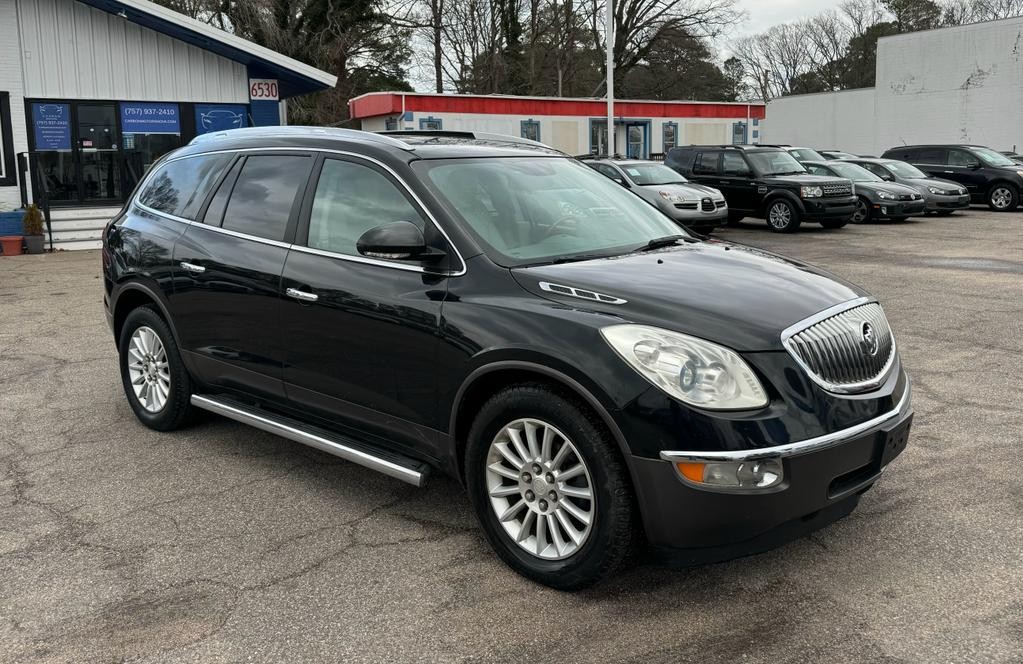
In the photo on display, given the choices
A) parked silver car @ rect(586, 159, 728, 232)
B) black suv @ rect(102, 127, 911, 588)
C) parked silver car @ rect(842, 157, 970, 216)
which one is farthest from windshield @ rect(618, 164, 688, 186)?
black suv @ rect(102, 127, 911, 588)

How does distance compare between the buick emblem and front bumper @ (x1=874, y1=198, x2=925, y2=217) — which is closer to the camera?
the buick emblem

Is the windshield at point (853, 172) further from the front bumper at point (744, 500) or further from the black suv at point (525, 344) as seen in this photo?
the front bumper at point (744, 500)

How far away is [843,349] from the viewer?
134 inches

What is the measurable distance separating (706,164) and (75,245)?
12898 mm

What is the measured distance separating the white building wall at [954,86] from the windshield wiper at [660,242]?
123ft

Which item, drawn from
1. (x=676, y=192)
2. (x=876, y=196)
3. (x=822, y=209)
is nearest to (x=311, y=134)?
(x=676, y=192)

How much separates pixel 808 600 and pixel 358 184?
2.67 m

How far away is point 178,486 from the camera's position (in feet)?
15.2

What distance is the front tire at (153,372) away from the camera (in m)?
5.28

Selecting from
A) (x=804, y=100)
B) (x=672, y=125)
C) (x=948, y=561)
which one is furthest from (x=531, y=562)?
(x=804, y=100)

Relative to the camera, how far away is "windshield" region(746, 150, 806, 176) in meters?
18.9

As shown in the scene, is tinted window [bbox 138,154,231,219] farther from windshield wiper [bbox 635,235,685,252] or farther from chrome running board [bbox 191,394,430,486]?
windshield wiper [bbox 635,235,685,252]

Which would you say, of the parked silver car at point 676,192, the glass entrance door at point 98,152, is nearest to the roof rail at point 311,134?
the parked silver car at point 676,192

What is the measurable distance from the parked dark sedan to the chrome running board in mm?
16875
